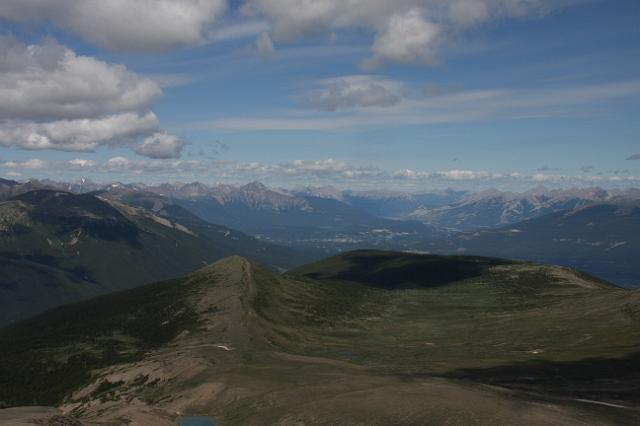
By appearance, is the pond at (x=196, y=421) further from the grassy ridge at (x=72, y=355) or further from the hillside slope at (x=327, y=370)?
the grassy ridge at (x=72, y=355)

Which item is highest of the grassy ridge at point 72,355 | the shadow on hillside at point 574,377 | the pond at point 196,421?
the shadow on hillside at point 574,377

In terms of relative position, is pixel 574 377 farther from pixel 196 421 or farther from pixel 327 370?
pixel 196 421

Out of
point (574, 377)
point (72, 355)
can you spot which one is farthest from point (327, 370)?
point (72, 355)

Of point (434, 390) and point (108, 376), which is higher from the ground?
point (434, 390)

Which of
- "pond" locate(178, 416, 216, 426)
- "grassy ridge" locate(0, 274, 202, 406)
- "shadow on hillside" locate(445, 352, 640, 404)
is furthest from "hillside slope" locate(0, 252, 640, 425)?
"pond" locate(178, 416, 216, 426)

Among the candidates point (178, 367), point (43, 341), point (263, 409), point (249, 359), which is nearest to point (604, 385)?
point (263, 409)

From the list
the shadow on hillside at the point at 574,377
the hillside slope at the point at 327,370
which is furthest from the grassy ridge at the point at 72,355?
the shadow on hillside at the point at 574,377

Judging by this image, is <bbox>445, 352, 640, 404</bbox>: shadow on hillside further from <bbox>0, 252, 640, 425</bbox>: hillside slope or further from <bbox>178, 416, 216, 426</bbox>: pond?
<bbox>178, 416, 216, 426</bbox>: pond

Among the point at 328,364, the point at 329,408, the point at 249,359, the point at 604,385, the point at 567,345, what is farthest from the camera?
the point at 567,345

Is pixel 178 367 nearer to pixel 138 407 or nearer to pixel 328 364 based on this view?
pixel 138 407
